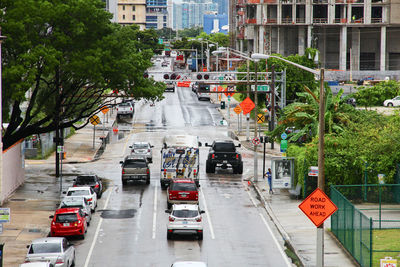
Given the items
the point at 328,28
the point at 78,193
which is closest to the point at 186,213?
the point at 78,193

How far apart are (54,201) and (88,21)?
1102 cm

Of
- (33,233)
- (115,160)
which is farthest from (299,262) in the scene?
(115,160)

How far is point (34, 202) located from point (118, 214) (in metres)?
5.97

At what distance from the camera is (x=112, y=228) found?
115 ft

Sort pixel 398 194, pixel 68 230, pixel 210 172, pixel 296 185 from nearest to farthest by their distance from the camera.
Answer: pixel 68 230 < pixel 398 194 < pixel 296 185 < pixel 210 172

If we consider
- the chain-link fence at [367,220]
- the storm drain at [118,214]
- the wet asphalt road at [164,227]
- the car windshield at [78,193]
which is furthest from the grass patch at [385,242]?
the car windshield at [78,193]

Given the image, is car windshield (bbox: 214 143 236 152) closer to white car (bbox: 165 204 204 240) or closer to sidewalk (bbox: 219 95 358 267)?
sidewalk (bbox: 219 95 358 267)

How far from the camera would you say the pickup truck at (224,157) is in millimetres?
52312

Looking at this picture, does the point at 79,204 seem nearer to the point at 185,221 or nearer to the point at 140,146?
the point at 185,221

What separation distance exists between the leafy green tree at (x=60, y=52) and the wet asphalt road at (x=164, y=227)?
22.5 ft

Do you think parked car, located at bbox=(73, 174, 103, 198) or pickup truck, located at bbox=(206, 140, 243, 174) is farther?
pickup truck, located at bbox=(206, 140, 243, 174)

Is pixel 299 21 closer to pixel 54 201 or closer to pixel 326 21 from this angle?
pixel 326 21

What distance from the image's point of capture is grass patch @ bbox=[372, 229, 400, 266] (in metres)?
28.1

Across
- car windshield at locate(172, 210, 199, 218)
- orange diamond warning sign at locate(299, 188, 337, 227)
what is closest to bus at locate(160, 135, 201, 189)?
car windshield at locate(172, 210, 199, 218)
